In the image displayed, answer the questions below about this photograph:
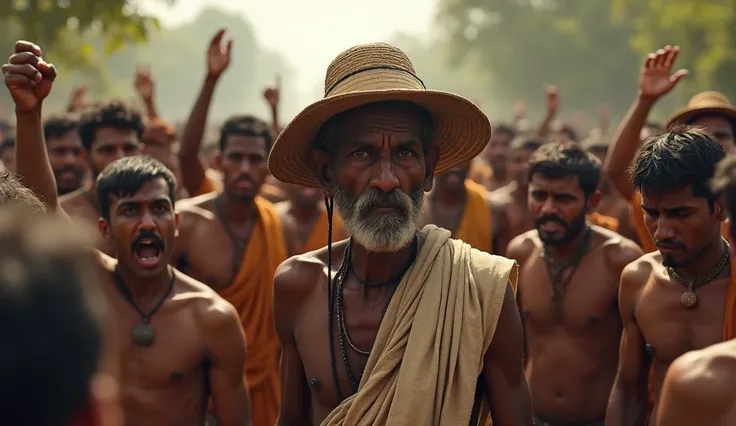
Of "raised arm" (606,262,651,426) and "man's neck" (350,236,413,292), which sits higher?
"man's neck" (350,236,413,292)

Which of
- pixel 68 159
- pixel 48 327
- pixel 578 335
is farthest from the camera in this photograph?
pixel 68 159

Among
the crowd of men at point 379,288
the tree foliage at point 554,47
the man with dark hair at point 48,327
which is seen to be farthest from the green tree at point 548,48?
the man with dark hair at point 48,327

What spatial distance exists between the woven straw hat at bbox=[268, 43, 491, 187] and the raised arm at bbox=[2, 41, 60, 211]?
99 cm

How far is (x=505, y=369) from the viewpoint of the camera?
3383 millimetres

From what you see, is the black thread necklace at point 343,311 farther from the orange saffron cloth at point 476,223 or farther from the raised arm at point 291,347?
the orange saffron cloth at point 476,223

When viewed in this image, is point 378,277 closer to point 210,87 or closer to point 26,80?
point 26,80

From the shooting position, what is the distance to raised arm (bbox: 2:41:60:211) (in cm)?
391

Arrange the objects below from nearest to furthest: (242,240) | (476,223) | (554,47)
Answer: (242,240) < (476,223) < (554,47)

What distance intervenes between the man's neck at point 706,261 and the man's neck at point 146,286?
240 cm

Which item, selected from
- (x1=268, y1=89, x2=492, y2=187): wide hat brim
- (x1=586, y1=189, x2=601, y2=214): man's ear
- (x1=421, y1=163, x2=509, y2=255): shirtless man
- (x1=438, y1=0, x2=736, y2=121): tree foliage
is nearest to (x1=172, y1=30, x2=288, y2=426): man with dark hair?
(x1=421, y1=163, x2=509, y2=255): shirtless man

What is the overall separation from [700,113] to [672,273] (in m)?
2.13

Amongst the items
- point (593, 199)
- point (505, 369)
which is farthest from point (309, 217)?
point (505, 369)

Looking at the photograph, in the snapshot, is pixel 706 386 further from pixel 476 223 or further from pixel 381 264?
pixel 476 223

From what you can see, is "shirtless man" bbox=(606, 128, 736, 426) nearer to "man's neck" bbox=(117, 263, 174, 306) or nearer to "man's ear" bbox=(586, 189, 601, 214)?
"man's ear" bbox=(586, 189, 601, 214)
